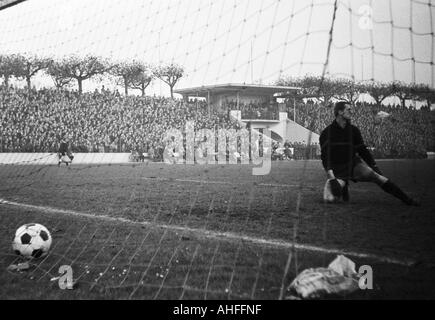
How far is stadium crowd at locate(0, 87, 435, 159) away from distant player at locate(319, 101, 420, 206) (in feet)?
43.3

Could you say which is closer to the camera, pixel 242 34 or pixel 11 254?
pixel 11 254

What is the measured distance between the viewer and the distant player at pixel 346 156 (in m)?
6.11

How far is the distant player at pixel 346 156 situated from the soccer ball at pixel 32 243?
3.77 m

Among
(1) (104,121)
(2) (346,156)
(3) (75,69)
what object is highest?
(3) (75,69)

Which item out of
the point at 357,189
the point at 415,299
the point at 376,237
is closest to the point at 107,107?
the point at 357,189

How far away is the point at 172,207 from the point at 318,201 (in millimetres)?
2266

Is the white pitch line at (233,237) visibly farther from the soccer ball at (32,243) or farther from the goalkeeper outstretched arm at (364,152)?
the goalkeeper outstretched arm at (364,152)

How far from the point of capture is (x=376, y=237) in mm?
4277

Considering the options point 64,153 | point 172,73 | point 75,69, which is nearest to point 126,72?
point 75,69

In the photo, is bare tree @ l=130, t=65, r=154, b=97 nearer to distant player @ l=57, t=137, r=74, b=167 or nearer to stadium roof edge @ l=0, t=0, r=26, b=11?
distant player @ l=57, t=137, r=74, b=167

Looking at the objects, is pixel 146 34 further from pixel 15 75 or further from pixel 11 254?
pixel 15 75

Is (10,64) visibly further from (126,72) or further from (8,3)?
(8,3)

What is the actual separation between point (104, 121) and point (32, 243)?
18769 millimetres

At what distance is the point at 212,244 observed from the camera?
4.09 meters
